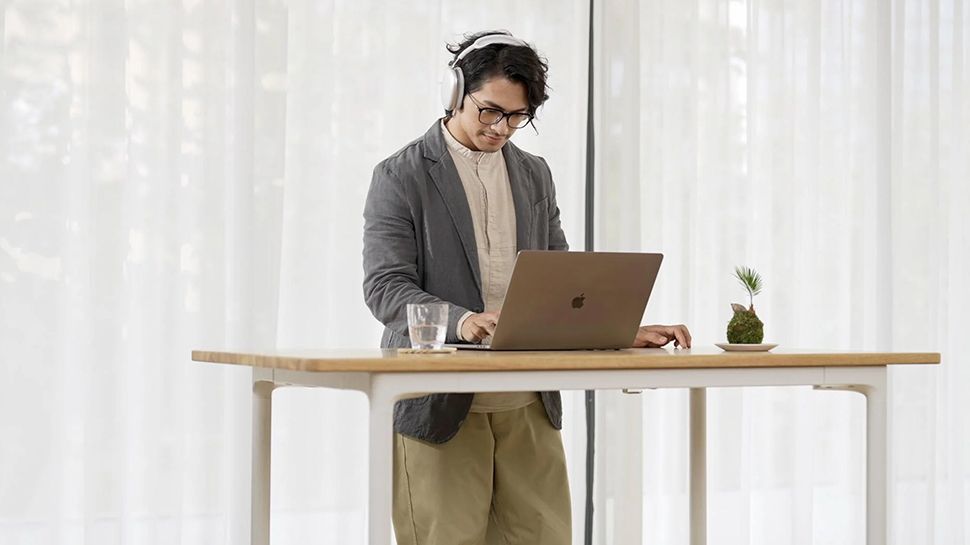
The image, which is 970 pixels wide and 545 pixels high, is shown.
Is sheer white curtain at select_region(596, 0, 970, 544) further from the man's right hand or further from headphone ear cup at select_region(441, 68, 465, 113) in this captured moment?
the man's right hand

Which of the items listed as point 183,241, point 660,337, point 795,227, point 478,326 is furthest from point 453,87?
point 795,227

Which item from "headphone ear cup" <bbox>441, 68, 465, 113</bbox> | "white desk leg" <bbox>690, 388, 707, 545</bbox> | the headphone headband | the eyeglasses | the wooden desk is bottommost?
"white desk leg" <bbox>690, 388, 707, 545</bbox>

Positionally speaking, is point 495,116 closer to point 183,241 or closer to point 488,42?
point 488,42

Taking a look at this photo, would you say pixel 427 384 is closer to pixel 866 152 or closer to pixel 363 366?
pixel 363 366

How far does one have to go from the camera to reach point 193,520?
304 cm

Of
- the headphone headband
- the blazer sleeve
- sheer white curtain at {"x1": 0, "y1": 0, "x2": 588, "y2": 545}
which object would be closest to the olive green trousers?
the blazer sleeve

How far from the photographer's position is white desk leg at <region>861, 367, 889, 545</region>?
192 cm

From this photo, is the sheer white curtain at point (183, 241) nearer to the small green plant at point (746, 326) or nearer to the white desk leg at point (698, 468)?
the white desk leg at point (698, 468)

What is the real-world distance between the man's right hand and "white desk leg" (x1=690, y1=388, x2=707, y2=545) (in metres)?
0.72

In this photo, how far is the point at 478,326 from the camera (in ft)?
6.09

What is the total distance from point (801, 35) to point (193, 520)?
2537 millimetres

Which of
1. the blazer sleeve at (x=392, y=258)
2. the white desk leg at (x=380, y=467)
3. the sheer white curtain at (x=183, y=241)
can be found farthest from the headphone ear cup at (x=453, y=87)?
the sheer white curtain at (x=183, y=241)

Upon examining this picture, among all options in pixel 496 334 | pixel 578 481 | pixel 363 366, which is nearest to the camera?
pixel 363 366

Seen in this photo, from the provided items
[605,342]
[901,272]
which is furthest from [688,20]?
[605,342]
